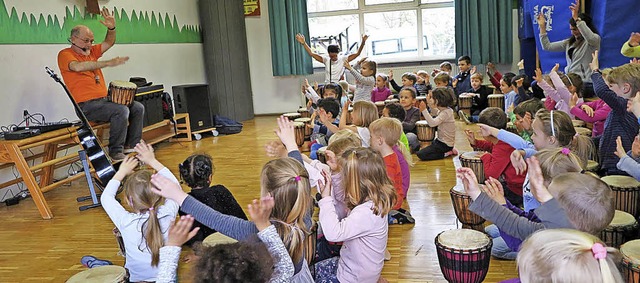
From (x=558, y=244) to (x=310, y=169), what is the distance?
149 centimetres

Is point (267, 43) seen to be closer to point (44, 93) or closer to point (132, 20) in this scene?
point (132, 20)

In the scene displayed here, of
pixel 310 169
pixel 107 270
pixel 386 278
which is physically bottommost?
pixel 386 278

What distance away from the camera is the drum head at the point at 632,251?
5.78 ft

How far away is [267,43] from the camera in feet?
28.8

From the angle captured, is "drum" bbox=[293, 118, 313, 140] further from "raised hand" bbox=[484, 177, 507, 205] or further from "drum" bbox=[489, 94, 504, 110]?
"raised hand" bbox=[484, 177, 507, 205]

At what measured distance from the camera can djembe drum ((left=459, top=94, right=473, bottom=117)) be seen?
6.81m

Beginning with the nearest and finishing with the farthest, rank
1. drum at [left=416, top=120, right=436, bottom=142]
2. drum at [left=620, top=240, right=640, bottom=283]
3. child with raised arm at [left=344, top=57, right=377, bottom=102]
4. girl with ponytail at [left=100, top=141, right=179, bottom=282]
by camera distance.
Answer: drum at [left=620, top=240, right=640, bottom=283]
girl with ponytail at [left=100, top=141, right=179, bottom=282]
drum at [left=416, top=120, right=436, bottom=142]
child with raised arm at [left=344, top=57, right=377, bottom=102]

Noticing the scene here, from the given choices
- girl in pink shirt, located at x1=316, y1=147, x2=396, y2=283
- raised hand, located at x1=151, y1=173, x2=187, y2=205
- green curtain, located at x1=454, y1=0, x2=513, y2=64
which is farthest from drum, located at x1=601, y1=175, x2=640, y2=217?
green curtain, located at x1=454, y1=0, x2=513, y2=64

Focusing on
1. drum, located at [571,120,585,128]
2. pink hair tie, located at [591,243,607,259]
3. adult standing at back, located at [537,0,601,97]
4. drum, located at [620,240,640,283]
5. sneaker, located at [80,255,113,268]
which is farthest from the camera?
adult standing at back, located at [537,0,601,97]

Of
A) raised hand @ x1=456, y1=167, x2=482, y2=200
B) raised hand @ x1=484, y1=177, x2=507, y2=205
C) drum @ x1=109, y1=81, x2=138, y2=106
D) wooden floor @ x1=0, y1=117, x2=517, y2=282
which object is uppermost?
drum @ x1=109, y1=81, x2=138, y2=106

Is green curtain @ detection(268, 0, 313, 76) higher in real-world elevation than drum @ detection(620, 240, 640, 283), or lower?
higher

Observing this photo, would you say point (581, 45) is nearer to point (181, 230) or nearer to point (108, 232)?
point (108, 232)

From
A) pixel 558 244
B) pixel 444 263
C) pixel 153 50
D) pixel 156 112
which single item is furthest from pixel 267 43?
pixel 558 244

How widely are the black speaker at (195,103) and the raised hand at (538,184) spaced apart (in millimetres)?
5576
